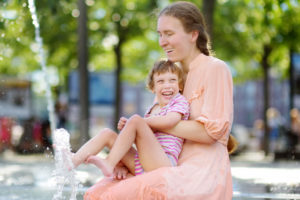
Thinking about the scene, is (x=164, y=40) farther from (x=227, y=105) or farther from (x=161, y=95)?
(x=227, y=105)

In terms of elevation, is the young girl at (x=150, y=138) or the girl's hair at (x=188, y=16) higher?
the girl's hair at (x=188, y=16)

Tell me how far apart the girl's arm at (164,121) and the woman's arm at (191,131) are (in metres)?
0.03

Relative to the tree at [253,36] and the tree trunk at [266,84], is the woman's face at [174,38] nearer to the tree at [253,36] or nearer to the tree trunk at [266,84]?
the tree at [253,36]

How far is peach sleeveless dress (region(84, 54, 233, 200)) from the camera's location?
2826 mm

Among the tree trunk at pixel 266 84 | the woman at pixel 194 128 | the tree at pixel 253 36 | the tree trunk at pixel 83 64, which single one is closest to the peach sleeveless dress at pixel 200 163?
the woman at pixel 194 128

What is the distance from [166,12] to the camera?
3.20 meters

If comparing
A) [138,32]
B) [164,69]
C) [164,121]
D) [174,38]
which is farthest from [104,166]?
[138,32]

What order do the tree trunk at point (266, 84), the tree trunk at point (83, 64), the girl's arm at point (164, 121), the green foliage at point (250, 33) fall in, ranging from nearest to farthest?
the girl's arm at point (164, 121), the tree trunk at point (83, 64), the green foliage at point (250, 33), the tree trunk at point (266, 84)

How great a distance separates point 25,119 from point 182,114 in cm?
1670

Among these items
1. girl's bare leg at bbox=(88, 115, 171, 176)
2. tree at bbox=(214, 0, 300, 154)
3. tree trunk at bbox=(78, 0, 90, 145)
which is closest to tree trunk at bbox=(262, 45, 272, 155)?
tree at bbox=(214, 0, 300, 154)

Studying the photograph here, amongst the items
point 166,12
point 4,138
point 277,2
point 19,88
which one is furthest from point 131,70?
point 166,12

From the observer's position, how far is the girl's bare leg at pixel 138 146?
2879 millimetres

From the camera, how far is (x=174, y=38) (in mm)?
3184

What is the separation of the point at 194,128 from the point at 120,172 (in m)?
0.50
